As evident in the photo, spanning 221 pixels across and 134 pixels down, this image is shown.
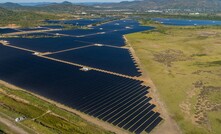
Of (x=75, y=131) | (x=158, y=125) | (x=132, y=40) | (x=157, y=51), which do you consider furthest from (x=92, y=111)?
(x=132, y=40)

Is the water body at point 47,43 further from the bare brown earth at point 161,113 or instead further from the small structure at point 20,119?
the small structure at point 20,119

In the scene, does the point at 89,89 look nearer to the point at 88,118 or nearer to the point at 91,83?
the point at 91,83

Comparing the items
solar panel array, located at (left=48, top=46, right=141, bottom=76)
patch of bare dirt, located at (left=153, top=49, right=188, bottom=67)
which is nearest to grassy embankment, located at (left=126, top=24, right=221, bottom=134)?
patch of bare dirt, located at (left=153, top=49, right=188, bottom=67)

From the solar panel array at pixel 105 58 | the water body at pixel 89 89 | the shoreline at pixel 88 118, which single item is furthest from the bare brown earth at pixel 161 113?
the shoreline at pixel 88 118

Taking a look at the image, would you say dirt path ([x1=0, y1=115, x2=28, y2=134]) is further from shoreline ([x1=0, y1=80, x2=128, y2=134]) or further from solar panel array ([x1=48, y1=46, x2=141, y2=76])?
solar panel array ([x1=48, y1=46, x2=141, y2=76])

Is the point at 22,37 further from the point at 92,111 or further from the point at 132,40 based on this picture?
the point at 92,111

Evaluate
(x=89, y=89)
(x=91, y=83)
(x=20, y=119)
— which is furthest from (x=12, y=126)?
(x=91, y=83)
